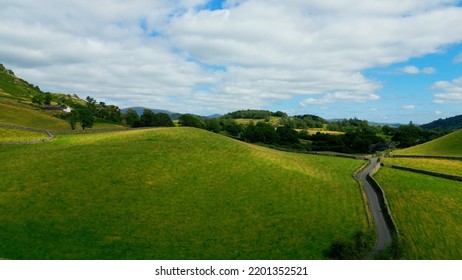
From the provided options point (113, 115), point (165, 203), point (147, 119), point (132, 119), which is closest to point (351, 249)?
point (165, 203)

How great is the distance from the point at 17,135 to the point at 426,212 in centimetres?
7864

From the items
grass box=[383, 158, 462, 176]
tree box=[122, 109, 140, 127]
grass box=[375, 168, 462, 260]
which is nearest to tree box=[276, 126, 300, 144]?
tree box=[122, 109, 140, 127]

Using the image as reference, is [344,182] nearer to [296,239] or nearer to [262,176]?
[262,176]

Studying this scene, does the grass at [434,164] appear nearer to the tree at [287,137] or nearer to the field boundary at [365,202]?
the field boundary at [365,202]

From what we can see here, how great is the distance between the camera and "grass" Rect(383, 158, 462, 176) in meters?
63.7

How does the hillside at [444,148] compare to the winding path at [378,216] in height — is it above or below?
above

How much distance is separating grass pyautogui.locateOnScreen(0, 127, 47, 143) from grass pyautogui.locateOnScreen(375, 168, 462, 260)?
227 ft

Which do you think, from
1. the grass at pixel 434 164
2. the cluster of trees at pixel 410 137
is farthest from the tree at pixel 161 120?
the cluster of trees at pixel 410 137

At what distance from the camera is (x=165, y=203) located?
135 feet

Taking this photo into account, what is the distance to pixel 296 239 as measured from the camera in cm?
3409

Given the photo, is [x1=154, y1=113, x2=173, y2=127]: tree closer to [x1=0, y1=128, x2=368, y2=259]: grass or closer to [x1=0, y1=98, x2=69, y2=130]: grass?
[x1=0, y1=98, x2=69, y2=130]: grass

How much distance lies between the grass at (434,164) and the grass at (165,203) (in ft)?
58.8

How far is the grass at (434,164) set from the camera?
63688 millimetres
